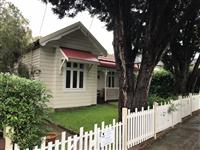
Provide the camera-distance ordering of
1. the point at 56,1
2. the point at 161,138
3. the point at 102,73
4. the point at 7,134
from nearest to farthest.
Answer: the point at 7,134
the point at 161,138
the point at 56,1
the point at 102,73

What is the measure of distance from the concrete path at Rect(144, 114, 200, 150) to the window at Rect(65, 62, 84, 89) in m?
7.63

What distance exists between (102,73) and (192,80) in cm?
830

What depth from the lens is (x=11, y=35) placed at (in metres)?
13.7

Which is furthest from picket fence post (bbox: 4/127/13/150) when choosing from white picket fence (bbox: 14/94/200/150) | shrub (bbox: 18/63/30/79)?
shrub (bbox: 18/63/30/79)

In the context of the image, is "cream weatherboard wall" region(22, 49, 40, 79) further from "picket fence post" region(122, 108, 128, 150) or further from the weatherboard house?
"picket fence post" region(122, 108, 128, 150)

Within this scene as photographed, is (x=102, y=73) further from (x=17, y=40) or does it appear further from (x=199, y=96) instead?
(x=17, y=40)

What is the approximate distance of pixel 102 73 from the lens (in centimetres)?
2334

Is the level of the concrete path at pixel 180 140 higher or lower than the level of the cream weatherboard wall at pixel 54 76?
lower

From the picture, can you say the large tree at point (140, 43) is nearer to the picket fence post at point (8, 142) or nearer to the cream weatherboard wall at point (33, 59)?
the picket fence post at point (8, 142)

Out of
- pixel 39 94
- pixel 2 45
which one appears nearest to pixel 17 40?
pixel 2 45

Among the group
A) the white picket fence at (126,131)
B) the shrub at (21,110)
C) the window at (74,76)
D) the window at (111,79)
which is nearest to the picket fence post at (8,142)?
the shrub at (21,110)

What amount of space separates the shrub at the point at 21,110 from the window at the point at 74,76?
1191 centimetres

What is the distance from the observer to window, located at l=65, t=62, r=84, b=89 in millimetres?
16500

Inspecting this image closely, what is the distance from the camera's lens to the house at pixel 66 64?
15.5 metres
